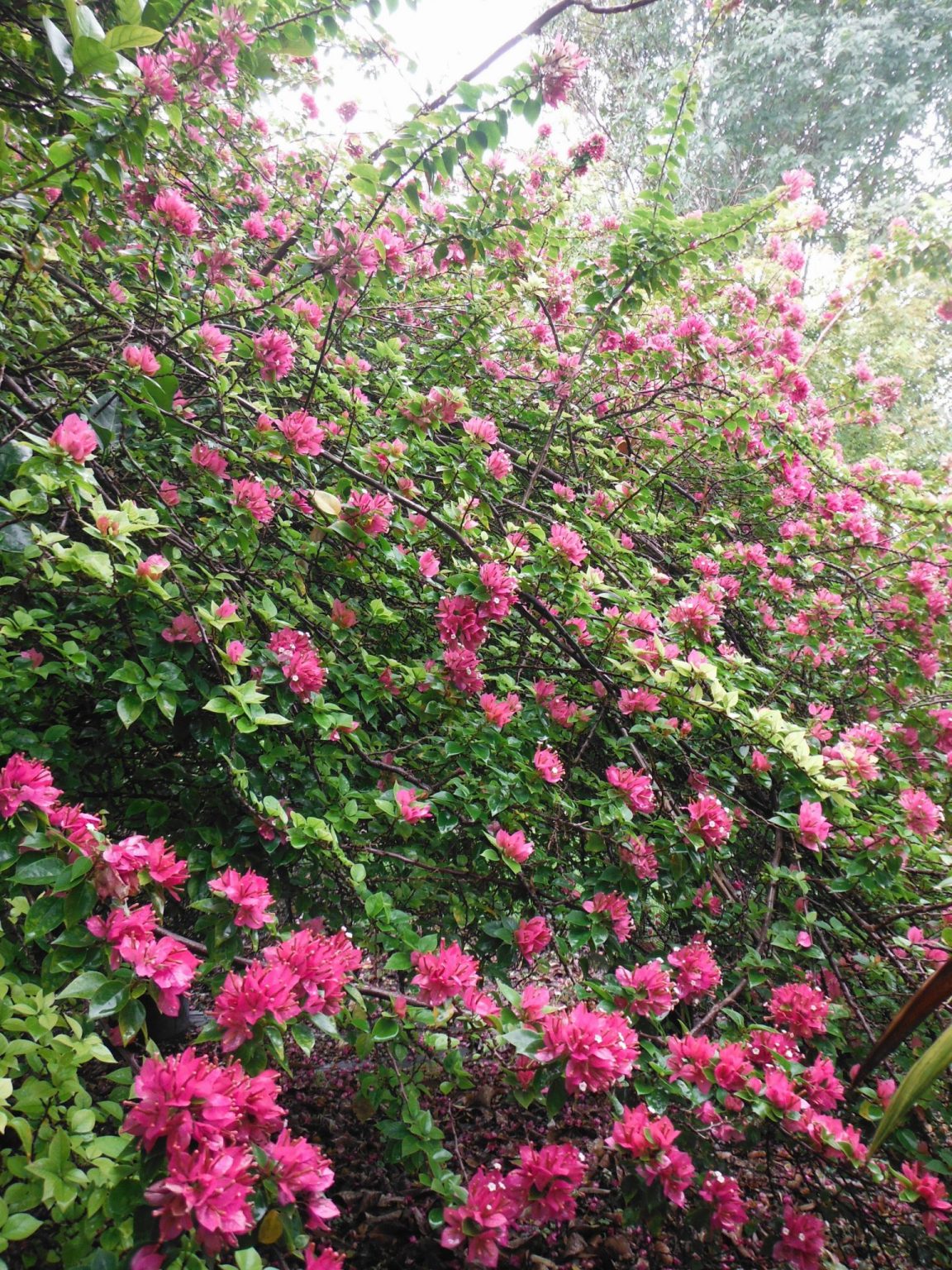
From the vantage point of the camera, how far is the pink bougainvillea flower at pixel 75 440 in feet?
3.90

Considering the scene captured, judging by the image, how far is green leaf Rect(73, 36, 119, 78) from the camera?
108cm

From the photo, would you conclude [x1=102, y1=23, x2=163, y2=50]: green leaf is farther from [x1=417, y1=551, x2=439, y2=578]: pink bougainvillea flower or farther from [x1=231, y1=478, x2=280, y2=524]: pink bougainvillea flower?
[x1=417, y1=551, x2=439, y2=578]: pink bougainvillea flower

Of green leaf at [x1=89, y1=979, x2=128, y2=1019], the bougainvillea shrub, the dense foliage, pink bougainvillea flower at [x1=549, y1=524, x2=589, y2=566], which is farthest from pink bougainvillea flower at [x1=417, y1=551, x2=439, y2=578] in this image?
the dense foliage

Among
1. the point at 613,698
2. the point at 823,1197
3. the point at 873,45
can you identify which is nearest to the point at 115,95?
the point at 613,698

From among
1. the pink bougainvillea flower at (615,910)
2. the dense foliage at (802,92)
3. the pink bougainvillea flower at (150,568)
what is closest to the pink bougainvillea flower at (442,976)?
the pink bougainvillea flower at (615,910)

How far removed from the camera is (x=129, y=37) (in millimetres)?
1099

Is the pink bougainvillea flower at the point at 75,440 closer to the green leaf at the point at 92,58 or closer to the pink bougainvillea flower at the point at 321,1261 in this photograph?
the green leaf at the point at 92,58

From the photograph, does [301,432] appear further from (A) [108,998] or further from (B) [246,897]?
(A) [108,998]

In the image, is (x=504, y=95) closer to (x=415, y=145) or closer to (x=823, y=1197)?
(x=415, y=145)

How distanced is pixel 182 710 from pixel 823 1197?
172cm

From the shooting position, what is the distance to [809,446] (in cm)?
311

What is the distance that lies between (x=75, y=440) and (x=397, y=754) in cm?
108

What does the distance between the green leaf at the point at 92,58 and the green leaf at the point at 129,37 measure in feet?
0.04

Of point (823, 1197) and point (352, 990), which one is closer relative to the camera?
point (352, 990)
